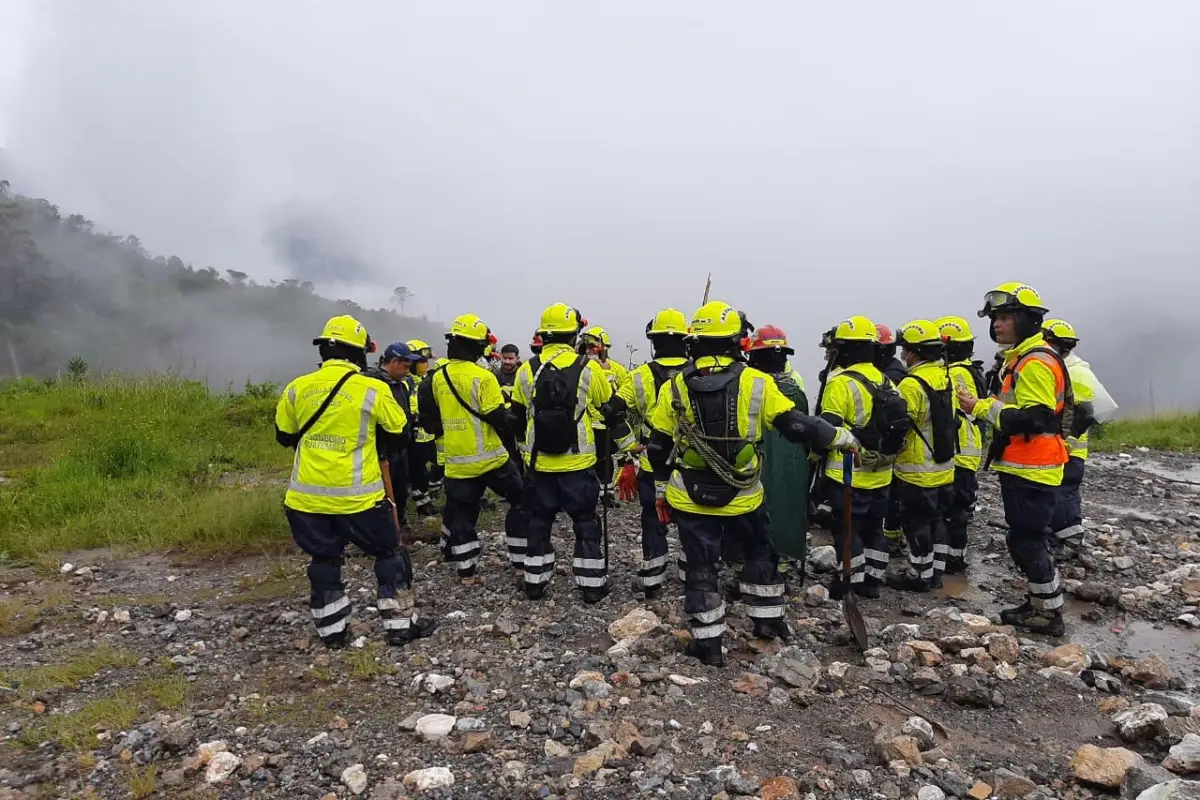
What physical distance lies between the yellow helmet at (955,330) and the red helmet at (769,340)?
60.0 inches

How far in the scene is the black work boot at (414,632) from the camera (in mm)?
4930

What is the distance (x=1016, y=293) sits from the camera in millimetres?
5039

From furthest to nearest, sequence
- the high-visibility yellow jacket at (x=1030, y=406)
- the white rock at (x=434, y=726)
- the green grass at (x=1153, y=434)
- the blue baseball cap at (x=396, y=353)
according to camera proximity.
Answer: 1. the green grass at (x=1153, y=434)
2. the blue baseball cap at (x=396, y=353)
3. the high-visibility yellow jacket at (x=1030, y=406)
4. the white rock at (x=434, y=726)

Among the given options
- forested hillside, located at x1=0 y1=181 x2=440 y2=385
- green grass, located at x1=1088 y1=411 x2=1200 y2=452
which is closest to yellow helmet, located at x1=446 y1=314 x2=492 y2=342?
green grass, located at x1=1088 y1=411 x2=1200 y2=452

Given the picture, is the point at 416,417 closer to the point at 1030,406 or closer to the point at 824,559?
the point at 824,559

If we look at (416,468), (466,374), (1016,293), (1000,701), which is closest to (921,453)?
(1016,293)

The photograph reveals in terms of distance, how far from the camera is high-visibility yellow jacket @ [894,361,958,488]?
5.99m

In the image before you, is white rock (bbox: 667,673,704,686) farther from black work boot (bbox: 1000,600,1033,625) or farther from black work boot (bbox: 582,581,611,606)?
black work boot (bbox: 1000,600,1033,625)

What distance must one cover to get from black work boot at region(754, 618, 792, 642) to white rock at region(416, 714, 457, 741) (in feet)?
7.12

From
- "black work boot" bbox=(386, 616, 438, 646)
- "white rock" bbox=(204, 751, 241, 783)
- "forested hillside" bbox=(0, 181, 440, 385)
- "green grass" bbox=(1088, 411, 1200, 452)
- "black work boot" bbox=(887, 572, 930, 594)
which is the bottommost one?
"green grass" bbox=(1088, 411, 1200, 452)

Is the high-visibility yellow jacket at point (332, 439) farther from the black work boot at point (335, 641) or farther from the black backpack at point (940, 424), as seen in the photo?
the black backpack at point (940, 424)

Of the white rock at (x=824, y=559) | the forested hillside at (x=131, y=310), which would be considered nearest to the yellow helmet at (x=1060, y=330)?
the white rock at (x=824, y=559)

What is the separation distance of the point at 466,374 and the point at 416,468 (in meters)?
3.30

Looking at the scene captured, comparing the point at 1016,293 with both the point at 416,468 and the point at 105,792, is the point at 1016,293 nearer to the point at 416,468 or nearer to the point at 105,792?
the point at 105,792
